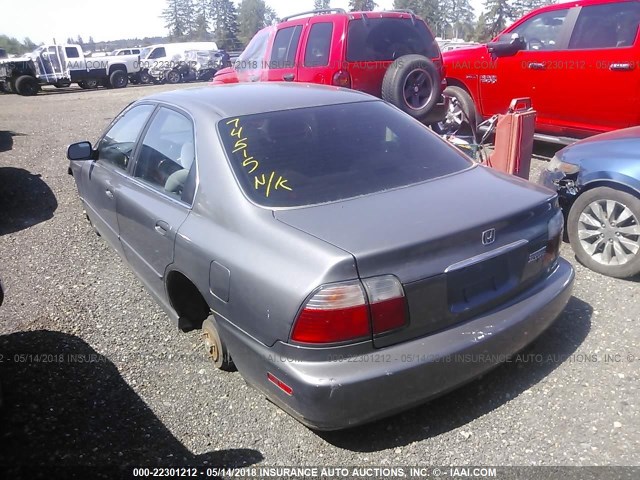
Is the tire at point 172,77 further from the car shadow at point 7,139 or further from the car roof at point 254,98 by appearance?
the car roof at point 254,98

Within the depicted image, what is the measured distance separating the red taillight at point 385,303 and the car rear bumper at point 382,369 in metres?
0.11

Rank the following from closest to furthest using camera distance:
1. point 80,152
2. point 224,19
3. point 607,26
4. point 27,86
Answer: point 80,152 → point 607,26 → point 27,86 → point 224,19

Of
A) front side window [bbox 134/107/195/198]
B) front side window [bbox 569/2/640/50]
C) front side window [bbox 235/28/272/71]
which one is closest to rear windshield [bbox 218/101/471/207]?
front side window [bbox 134/107/195/198]

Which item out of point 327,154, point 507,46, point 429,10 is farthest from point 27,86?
point 429,10

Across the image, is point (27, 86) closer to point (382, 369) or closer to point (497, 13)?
point (382, 369)

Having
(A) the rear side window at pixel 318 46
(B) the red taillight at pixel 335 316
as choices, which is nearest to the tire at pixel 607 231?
(B) the red taillight at pixel 335 316

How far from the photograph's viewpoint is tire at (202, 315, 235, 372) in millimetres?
2822

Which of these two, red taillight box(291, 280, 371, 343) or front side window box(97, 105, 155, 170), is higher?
Answer: front side window box(97, 105, 155, 170)

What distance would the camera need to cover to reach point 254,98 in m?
3.19

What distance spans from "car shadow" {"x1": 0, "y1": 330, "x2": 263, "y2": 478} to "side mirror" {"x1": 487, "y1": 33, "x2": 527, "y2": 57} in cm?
633

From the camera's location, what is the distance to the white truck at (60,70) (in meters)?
23.4

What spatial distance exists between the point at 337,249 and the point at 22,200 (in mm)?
5940

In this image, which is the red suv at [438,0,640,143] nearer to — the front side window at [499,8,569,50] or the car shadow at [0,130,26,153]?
the front side window at [499,8,569,50]

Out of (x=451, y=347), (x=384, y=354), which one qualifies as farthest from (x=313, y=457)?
(x=451, y=347)
